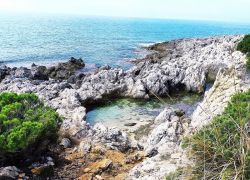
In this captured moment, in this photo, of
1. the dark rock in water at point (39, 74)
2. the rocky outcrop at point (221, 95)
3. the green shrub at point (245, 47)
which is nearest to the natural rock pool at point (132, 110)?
the rocky outcrop at point (221, 95)

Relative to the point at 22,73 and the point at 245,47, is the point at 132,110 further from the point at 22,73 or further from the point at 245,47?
the point at 22,73

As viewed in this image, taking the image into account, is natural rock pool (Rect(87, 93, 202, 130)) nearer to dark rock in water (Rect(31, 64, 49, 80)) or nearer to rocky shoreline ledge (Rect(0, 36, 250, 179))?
rocky shoreline ledge (Rect(0, 36, 250, 179))

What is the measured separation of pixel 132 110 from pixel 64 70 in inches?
714

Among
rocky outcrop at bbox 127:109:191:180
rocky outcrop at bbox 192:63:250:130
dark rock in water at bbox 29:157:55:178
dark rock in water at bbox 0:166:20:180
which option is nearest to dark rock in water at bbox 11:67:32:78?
rocky outcrop at bbox 127:109:191:180

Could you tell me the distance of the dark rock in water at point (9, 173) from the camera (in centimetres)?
1330

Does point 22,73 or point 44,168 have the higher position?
point 44,168

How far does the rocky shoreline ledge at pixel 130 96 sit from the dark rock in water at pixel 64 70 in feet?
0.36

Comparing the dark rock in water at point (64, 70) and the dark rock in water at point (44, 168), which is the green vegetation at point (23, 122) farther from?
the dark rock in water at point (64, 70)

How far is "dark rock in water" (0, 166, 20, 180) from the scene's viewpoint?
43.6ft

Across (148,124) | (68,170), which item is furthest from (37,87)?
(68,170)

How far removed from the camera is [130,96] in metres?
28.4

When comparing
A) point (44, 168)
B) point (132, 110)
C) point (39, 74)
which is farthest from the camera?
point (39, 74)

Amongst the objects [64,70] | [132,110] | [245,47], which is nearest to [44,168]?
[132,110]

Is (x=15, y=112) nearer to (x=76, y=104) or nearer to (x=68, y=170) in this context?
(x=68, y=170)
